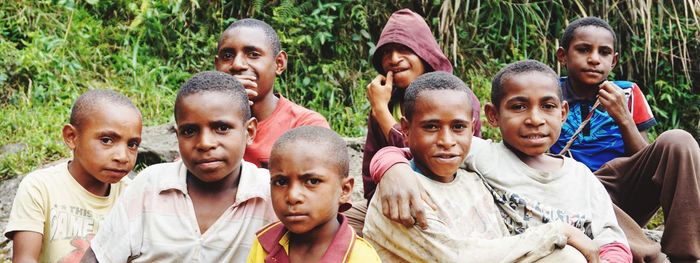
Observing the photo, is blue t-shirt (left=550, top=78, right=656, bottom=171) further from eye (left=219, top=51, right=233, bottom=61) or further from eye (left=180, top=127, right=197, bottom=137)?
eye (left=180, top=127, right=197, bottom=137)

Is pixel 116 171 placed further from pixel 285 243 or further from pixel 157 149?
pixel 157 149

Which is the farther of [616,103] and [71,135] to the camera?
[616,103]

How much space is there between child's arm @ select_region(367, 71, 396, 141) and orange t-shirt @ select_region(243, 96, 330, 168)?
0.24m

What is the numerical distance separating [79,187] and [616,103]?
8.24 feet

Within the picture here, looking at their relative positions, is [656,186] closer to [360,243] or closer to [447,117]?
[447,117]

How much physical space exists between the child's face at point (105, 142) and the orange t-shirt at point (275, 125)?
1.92 feet

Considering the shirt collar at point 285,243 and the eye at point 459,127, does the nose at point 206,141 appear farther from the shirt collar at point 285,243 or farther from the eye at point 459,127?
the eye at point 459,127

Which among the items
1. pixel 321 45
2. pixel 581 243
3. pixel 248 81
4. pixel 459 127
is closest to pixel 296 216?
pixel 459 127

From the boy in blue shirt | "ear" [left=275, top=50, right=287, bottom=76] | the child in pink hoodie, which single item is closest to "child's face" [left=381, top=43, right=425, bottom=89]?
the child in pink hoodie

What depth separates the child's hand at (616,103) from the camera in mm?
3908

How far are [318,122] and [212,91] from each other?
36.9 inches

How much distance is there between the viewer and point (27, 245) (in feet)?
10.6

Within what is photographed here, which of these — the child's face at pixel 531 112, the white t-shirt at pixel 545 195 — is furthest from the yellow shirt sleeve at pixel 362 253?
the child's face at pixel 531 112

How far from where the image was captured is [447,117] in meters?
3.06
